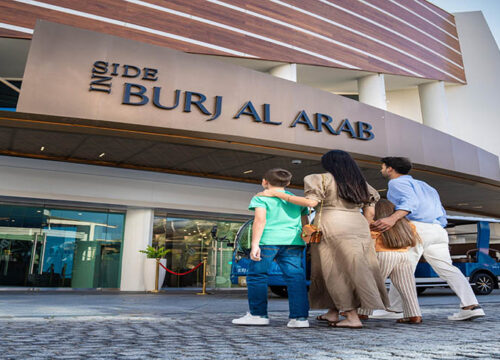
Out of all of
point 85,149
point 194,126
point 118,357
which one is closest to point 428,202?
point 118,357

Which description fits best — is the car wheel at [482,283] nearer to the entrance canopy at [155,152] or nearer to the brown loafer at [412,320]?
the entrance canopy at [155,152]

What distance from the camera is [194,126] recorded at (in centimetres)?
877

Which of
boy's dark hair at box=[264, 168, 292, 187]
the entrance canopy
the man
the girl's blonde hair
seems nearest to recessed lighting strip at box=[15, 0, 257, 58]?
the entrance canopy

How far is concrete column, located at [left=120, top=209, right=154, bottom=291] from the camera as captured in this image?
1210 centimetres

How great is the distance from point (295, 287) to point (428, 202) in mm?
1718

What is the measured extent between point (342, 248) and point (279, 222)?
0.60 m

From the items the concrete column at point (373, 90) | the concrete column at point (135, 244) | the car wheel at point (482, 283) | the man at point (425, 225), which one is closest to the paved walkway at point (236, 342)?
the man at point (425, 225)

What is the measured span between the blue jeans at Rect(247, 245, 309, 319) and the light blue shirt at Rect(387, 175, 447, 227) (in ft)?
3.84

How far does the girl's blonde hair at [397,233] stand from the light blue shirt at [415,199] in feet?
0.32

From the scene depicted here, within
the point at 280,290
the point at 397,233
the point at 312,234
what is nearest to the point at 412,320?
the point at 397,233

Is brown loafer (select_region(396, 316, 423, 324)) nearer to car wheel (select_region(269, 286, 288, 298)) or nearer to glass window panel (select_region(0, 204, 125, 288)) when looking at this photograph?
car wheel (select_region(269, 286, 288, 298))

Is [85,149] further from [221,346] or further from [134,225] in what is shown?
[221,346]

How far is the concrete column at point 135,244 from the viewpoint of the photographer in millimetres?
12102

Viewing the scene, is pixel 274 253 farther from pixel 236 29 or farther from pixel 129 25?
pixel 236 29
